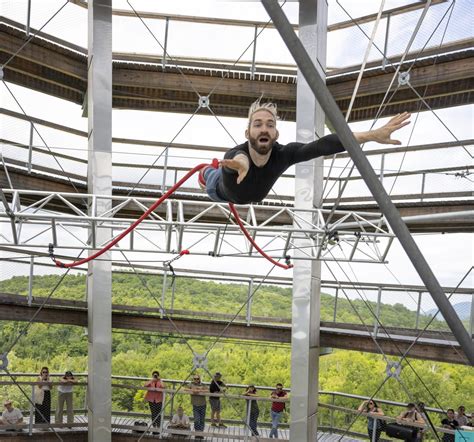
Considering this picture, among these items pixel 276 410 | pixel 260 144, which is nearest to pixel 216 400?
pixel 276 410

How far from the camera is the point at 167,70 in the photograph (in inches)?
338

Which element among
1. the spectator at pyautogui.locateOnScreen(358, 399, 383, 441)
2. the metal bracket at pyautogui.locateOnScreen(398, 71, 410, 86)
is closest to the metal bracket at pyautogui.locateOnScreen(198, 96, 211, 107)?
the metal bracket at pyautogui.locateOnScreen(398, 71, 410, 86)

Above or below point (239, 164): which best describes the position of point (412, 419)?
below

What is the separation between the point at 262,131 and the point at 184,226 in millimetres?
3480

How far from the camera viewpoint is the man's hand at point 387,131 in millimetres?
2250

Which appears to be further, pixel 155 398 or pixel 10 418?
pixel 155 398

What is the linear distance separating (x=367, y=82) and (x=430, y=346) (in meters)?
3.25

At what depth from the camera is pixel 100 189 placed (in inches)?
300

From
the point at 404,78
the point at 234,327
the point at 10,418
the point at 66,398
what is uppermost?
the point at 404,78

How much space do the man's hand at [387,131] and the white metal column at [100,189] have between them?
5.46 metres

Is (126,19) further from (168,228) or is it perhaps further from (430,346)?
(430,346)

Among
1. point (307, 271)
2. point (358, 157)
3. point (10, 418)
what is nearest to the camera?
point (358, 157)

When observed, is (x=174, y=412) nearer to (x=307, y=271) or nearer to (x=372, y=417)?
(x=307, y=271)

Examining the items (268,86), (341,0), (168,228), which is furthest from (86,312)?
(341,0)
